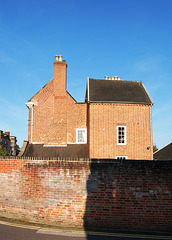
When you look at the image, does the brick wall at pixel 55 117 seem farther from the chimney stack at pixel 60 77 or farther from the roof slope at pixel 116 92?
the roof slope at pixel 116 92

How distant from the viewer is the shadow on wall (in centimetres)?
880

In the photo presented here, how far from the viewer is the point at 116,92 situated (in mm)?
21078

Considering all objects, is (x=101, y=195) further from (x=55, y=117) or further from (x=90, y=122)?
(x=55, y=117)

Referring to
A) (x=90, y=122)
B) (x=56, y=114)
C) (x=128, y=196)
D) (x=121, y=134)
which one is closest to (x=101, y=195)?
(x=128, y=196)

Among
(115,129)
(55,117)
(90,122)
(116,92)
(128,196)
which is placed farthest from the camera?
(116,92)

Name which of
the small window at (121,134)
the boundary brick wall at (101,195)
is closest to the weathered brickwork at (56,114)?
the small window at (121,134)

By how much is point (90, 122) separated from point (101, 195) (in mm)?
10522

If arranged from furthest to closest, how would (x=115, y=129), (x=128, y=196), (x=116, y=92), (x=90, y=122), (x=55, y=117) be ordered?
(x=116, y=92) < (x=55, y=117) < (x=115, y=129) < (x=90, y=122) < (x=128, y=196)

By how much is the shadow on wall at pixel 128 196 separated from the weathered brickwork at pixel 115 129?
30.4 feet

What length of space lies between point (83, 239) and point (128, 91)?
53.5 ft

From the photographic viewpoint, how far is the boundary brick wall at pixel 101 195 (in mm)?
8836

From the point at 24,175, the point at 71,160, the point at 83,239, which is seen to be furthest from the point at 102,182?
the point at 24,175

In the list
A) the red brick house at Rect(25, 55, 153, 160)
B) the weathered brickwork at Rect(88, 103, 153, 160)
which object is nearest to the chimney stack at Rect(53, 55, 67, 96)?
the red brick house at Rect(25, 55, 153, 160)

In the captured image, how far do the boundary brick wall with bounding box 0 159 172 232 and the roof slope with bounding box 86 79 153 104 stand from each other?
11.1m
